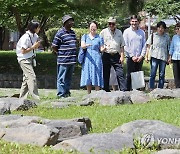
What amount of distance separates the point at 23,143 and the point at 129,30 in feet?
21.0

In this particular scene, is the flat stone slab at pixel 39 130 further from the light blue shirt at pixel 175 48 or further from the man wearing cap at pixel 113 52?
the light blue shirt at pixel 175 48

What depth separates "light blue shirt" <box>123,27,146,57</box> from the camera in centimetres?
1064

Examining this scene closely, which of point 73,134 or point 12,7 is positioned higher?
point 12,7

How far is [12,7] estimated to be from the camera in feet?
53.8

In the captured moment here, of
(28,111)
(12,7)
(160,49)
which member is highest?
(12,7)

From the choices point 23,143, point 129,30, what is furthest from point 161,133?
point 129,30

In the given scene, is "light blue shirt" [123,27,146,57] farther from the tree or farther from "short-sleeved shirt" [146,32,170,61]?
the tree

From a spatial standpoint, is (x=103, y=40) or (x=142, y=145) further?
(x=103, y=40)

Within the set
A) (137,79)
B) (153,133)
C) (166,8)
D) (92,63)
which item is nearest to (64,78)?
(92,63)

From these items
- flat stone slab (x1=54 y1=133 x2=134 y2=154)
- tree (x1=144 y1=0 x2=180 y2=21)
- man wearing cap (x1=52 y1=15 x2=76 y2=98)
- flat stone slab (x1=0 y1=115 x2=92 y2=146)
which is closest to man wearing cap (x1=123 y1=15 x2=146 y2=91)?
man wearing cap (x1=52 y1=15 x2=76 y2=98)

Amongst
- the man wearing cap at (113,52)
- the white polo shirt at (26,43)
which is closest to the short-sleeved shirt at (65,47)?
the white polo shirt at (26,43)

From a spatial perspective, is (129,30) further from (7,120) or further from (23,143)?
(23,143)

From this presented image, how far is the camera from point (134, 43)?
1065 centimetres

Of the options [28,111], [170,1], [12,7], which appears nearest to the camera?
[28,111]
